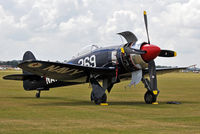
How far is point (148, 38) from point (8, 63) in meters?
193

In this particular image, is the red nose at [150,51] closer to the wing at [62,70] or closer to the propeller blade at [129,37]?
the propeller blade at [129,37]

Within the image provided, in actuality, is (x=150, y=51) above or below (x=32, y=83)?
above

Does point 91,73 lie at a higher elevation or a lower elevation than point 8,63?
lower

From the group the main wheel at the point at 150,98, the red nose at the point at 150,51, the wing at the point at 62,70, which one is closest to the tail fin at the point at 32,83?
the wing at the point at 62,70

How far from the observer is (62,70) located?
564 inches

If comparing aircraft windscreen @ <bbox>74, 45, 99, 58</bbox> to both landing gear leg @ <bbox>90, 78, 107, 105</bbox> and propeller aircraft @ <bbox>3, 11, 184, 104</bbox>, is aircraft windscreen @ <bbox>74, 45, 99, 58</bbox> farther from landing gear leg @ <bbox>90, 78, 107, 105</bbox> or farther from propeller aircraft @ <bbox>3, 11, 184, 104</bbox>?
landing gear leg @ <bbox>90, 78, 107, 105</bbox>

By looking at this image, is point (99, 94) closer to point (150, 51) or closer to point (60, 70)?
point (60, 70)

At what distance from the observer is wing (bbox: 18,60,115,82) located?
43.2 feet

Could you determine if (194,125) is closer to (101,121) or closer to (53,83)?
(101,121)

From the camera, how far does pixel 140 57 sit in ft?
44.8

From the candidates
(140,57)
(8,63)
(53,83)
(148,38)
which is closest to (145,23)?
(148,38)

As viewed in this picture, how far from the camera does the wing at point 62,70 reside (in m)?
13.2

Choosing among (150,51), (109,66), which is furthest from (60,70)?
(150,51)

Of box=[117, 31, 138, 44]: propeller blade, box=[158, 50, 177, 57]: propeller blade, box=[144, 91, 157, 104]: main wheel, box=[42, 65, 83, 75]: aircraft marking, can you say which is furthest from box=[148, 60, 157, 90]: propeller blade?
box=[42, 65, 83, 75]: aircraft marking
